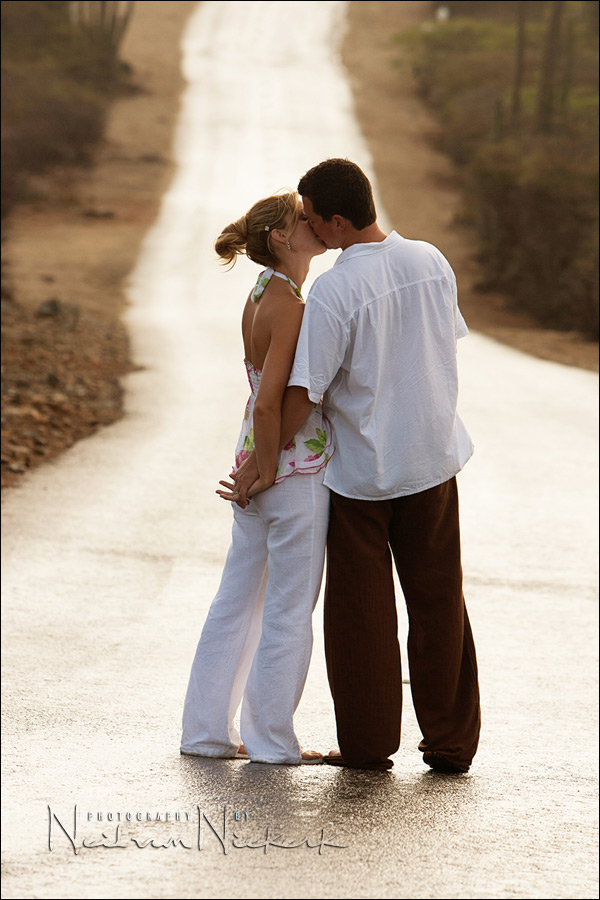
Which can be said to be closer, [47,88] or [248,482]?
[248,482]

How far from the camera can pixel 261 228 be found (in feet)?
9.21

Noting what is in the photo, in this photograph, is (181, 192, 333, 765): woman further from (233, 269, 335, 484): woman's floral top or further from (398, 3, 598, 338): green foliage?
(398, 3, 598, 338): green foliage

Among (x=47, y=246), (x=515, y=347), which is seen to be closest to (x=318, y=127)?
(x=47, y=246)

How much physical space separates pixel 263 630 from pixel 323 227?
3.39 ft

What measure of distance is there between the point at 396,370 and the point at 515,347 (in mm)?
12441

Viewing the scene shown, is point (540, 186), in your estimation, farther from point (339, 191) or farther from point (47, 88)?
point (339, 191)

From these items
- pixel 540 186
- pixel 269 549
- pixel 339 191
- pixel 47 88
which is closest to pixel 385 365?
pixel 339 191

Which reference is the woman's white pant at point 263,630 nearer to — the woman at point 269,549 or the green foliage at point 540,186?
the woman at point 269,549

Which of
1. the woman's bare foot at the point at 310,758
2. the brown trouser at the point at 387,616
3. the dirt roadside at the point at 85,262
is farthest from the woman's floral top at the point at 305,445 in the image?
the dirt roadside at the point at 85,262

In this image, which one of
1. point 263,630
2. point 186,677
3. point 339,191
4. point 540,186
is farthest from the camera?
point 540,186

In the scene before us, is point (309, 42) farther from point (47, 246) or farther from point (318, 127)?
point (47, 246)

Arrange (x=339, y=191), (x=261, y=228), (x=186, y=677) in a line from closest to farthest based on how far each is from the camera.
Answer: (x=339, y=191)
(x=261, y=228)
(x=186, y=677)

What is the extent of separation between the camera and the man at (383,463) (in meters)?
2.73

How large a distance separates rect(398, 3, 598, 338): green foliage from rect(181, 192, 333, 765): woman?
1395 centimetres
